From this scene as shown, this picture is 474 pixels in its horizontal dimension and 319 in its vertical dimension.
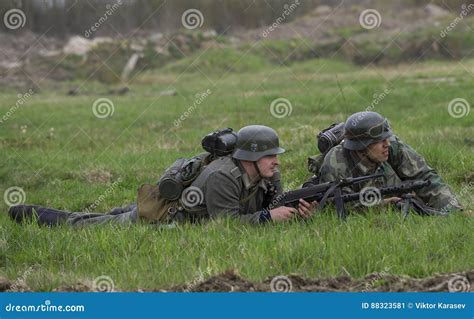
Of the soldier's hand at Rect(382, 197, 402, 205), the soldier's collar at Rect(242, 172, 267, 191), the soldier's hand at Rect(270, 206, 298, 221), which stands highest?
the soldier's collar at Rect(242, 172, 267, 191)

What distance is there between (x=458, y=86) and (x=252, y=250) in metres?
14.9

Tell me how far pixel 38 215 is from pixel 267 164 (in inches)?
98.4

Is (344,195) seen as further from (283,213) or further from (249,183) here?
(249,183)

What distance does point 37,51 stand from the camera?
35.3m

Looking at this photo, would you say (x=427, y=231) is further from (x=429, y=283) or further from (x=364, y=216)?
(x=429, y=283)

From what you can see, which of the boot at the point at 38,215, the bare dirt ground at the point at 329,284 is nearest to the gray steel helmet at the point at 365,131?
the bare dirt ground at the point at 329,284

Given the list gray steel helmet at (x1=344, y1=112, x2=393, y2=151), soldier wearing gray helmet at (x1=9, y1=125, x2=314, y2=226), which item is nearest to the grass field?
soldier wearing gray helmet at (x1=9, y1=125, x2=314, y2=226)

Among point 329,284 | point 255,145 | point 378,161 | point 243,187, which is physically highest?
point 255,145

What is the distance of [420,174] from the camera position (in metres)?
8.58

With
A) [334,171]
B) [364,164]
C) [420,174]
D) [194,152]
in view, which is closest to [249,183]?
[334,171]

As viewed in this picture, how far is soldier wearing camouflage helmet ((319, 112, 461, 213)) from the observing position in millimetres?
8289

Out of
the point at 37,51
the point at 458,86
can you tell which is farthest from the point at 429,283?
the point at 37,51

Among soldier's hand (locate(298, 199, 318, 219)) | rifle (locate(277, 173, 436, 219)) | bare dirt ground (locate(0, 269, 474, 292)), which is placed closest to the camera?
bare dirt ground (locate(0, 269, 474, 292))

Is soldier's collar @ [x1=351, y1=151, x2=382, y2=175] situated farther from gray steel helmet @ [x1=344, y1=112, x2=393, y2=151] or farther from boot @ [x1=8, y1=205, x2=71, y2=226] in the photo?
boot @ [x1=8, y1=205, x2=71, y2=226]
